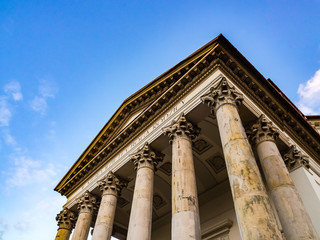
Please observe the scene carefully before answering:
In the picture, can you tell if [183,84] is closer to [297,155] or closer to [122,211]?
[297,155]

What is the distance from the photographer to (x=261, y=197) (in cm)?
582

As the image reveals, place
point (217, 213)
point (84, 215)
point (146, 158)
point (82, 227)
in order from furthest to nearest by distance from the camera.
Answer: point (217, 213) → point (84, 215) → point (82, 227) → point (146, 158)

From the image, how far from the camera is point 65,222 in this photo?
46.8 feet

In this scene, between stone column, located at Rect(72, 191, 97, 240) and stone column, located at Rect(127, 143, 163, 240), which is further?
stone column, located at Rect(72, 191, 97, 240)

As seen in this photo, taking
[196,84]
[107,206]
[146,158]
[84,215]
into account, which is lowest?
[107,206]

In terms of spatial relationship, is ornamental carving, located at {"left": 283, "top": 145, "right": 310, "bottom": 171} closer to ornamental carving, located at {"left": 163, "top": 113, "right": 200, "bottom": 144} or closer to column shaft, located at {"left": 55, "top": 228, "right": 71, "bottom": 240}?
ornamental carving, located at {"left": 163, "top": 113, "right": 200, "bottom": 144}

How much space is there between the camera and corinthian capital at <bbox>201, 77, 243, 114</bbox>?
858 centimetres

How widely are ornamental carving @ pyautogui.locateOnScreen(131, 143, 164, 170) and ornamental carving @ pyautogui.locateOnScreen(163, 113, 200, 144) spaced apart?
54.0 inches

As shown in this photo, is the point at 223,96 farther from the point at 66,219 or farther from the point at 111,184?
the point at 66,219

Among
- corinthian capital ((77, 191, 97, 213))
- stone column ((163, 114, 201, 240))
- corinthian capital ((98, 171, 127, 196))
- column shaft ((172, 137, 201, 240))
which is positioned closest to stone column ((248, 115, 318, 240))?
stone column ((163, 114, 201, 240))

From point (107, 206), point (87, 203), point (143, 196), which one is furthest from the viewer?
point (87, 203)

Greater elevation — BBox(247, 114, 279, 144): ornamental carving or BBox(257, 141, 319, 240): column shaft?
BBox(247, 114, 279, 144): ornamental carving

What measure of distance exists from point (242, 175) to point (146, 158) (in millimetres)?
4954

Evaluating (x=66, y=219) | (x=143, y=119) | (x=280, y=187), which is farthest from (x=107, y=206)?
(x=280, y=187)
